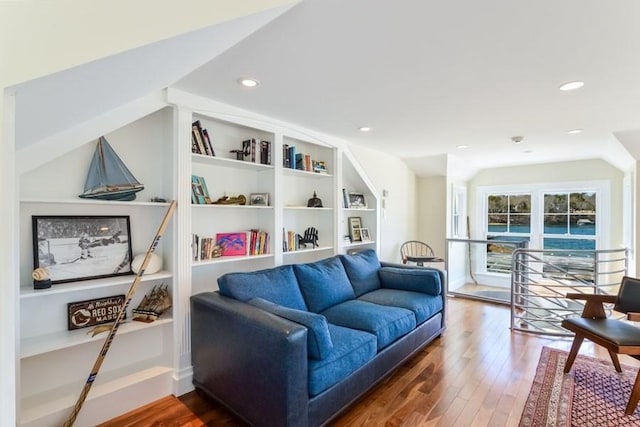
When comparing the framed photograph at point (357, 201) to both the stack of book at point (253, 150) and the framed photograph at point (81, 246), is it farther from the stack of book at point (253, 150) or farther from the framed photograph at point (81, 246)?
the framed photograph at point (81, 246)

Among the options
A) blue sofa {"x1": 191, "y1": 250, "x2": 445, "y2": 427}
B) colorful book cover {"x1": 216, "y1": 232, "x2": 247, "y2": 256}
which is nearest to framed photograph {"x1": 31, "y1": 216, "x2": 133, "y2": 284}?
blue sofa {"x1": 191, "y1": 250, "x2": 445, "y2": 427}

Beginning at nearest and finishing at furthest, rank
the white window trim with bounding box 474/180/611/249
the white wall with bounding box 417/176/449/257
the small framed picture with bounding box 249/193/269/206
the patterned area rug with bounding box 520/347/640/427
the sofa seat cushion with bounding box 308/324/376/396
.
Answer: the sofa seat cushion with bounding box 308/324/376/396, the patterned area rug with bounding box 520/347/640/427, the small framed picture with bounding box 249/193/269/206, the white window trim with bounding box 474/180/611/249, the white wall with bounding box 417/176/449/257

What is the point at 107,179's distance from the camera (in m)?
2.12

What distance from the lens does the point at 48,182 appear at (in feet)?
6.42

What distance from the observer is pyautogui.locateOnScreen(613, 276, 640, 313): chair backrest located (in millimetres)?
2529

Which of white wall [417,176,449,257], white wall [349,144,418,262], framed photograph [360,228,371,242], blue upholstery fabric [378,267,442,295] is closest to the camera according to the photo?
blue upholstery fabric [378,267,442,295]

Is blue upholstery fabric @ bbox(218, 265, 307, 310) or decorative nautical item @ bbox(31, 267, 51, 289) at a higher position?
decorative nautical item @ bbox(31, 267, 51, 289)

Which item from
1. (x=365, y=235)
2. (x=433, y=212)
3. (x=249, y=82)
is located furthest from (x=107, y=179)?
(x=433, y=212)

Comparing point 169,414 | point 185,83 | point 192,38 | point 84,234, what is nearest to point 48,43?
point 192,38

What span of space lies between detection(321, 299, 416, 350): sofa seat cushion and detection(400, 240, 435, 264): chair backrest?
2.52 m

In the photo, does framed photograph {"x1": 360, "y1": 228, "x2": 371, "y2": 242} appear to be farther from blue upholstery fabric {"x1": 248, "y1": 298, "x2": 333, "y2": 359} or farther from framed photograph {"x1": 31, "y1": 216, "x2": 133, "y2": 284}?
framed photograph {"x1": 31, "y1": 216, "x2": 133, "y2": 284}

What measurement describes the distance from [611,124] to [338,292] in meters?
3.21

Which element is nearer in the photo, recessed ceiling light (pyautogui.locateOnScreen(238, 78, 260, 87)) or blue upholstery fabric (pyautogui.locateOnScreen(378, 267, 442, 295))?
recessed ceiling light (pyautogui.locateOnScreen(238, 78, 260, 87))

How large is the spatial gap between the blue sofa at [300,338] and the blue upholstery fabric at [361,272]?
0.07 m
